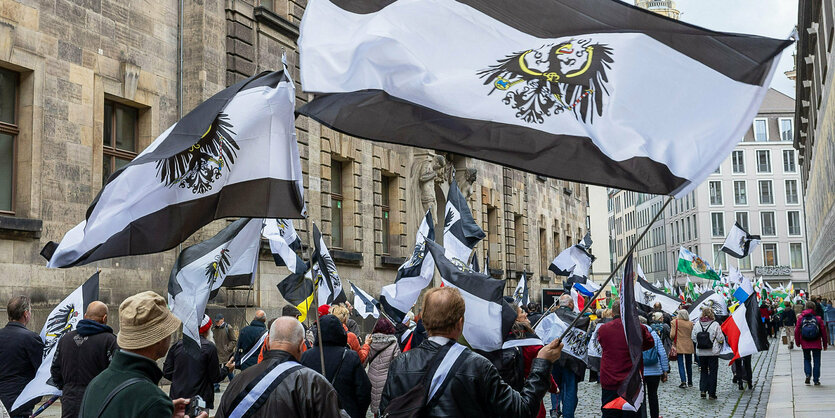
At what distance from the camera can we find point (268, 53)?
64.0ft

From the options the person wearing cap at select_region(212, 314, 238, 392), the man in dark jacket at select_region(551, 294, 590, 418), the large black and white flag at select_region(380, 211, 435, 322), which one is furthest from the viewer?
the person wearing cap at select_region(212, 314, 238, 392)

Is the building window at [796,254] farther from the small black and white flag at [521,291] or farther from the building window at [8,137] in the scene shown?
the building window at [8,137]

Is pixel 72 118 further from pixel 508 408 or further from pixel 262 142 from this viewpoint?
pixel 508 408

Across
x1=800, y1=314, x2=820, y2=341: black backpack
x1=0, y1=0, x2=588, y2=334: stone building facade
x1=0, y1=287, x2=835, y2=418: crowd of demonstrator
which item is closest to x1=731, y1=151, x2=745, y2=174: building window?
x1=0, y1=0, x2=588, y2=334: stone building facade

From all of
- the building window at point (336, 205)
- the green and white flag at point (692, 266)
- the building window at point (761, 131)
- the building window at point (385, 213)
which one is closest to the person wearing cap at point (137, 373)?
the building window at point (336, 205)

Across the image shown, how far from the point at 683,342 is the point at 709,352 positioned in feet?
5.68

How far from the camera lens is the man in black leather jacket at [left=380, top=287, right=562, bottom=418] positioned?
4.09m

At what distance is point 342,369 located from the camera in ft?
22.9

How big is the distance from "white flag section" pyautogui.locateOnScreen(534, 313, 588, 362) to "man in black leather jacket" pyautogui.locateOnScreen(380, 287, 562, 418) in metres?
5.66

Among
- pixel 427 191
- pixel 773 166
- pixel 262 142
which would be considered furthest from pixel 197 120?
pixel 773 166

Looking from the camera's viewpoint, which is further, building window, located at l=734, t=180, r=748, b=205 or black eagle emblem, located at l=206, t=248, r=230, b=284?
building window, located at l=734, t=180, r=748, b=205

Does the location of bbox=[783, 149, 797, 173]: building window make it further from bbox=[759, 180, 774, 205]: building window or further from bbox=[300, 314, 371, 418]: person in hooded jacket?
bbox=[300, 314, 371, 418]: person in hooded jacket

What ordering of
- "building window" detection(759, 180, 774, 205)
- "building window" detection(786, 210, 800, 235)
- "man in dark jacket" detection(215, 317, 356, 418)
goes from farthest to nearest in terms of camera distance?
1. "building window" detection(759, 180, 774, 205)
2. "building window" detection(786, 210, 800, 235)
3. "man in dark jacket" detection(215, 317, 356, 418)

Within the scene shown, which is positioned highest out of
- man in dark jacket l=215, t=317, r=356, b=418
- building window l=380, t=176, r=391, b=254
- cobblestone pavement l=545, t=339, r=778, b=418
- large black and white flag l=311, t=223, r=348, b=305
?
building window l=380, t=176, r=391, b=254
